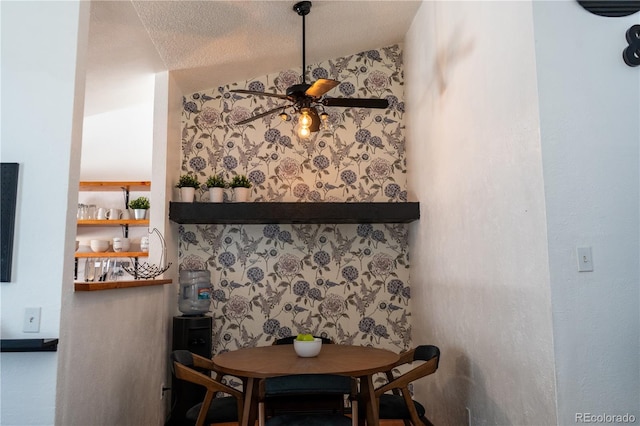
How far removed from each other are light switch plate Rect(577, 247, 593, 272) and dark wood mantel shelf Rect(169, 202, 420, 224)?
6.68 ft

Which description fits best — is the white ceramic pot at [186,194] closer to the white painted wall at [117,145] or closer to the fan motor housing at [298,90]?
the white painted wall at [117,145]

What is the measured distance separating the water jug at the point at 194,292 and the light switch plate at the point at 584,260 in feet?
10.1

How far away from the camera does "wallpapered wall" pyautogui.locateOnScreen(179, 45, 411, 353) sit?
4312mm

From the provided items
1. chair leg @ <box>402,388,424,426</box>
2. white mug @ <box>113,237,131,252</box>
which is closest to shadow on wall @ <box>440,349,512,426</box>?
chair leg @ <box>402,388,424,426</box>

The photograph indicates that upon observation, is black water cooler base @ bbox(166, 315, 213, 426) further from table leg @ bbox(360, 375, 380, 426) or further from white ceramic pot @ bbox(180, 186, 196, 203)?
table leg @ bbox(360, 375, 380, 426)

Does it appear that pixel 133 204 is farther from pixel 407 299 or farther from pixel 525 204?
pixel 525 204

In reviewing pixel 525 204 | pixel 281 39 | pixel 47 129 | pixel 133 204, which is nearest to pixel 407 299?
pixel 525 204

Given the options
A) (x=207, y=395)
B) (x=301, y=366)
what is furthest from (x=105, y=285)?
(x=301, y=366)

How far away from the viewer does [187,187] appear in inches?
161

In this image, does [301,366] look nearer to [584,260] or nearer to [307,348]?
[307,348]

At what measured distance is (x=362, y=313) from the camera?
4348 millimetres

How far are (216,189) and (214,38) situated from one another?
130cm

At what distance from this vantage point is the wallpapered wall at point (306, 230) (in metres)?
4.31

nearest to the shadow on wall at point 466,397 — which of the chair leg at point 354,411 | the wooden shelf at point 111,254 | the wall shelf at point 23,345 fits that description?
the chair leg at point 354,411
